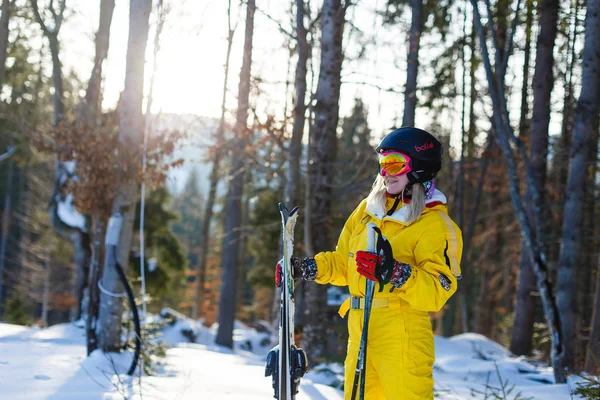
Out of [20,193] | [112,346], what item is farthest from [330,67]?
[20,193]

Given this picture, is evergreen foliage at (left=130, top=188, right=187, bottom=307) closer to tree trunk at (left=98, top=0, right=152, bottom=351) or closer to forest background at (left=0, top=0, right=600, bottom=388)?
forest background at (left=0, top=0, right=600, bottom=388)

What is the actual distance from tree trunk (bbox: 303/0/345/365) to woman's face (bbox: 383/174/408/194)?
185 inches

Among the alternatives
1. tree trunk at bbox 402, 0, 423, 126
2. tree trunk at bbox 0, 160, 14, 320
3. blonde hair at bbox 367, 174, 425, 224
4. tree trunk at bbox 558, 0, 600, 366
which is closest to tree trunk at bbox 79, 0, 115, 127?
tree trunk at bbox 402, 0, 423, 126

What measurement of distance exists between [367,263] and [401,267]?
17 centimetres

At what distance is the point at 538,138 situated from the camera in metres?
10.9

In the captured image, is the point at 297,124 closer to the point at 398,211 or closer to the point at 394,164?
the point at 394,164

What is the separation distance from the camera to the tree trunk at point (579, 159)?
6.93 m

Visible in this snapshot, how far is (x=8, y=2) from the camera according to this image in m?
9.66

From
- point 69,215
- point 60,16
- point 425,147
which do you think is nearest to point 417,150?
point 425,147

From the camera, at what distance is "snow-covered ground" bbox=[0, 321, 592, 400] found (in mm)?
4652

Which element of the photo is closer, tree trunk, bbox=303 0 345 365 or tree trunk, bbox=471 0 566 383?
tree trunk, bbox=471 0 566 383

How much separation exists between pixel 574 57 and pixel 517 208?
6.31 meters

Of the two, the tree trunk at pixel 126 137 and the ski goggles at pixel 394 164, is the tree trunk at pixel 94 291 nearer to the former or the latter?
the tree trunk at pixel 126 137

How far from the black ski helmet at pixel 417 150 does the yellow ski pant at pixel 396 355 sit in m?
0.75
